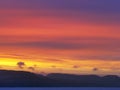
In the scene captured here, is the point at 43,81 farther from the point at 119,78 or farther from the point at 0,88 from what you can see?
the point at 0,88

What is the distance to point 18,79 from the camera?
515 ft

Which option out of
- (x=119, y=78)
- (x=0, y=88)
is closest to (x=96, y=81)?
(x=119, y=78)

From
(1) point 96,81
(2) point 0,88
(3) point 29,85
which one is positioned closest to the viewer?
(2) point 0,88

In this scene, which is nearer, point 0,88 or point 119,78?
point 0,88

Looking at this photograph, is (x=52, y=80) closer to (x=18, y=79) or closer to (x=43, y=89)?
(x=18, y=79)

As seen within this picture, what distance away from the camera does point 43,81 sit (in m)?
154

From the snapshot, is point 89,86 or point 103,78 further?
point 103,78

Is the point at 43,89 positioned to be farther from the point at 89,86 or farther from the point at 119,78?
the point at 119,78

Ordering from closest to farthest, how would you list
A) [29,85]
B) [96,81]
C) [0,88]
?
1. [0,88]
2. [29,85]
3. [96,81]

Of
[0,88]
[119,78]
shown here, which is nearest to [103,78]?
[119,78]

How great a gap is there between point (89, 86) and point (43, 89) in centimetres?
952

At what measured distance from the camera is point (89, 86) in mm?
140250

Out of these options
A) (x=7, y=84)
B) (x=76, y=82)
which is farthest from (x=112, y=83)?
(x=7, y=84)

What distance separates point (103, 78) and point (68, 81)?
7.32m
